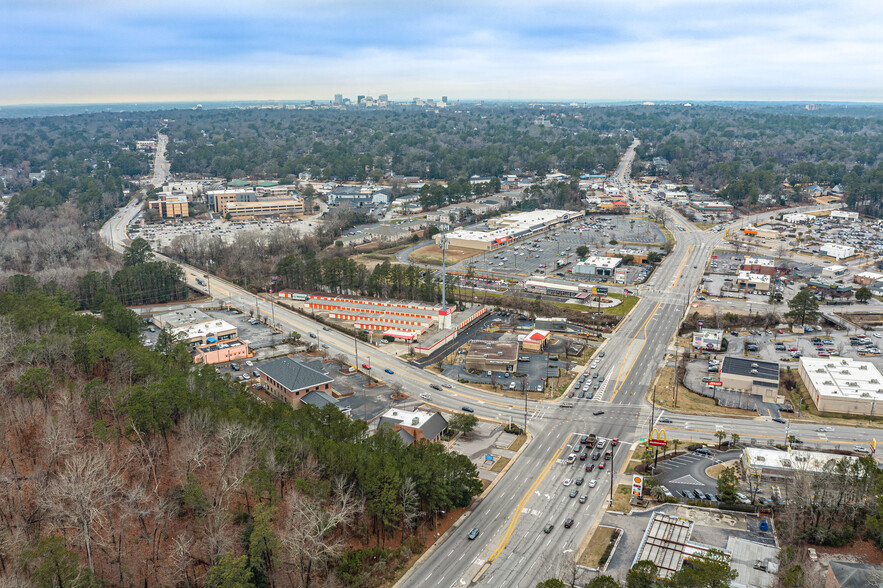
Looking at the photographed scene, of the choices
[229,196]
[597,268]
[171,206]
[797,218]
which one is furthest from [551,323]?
[171,206]

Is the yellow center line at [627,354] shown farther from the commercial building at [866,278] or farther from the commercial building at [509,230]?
the commercial building at [509,230]

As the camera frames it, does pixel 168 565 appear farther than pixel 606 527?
No

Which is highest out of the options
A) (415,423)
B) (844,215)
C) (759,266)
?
(844,215)

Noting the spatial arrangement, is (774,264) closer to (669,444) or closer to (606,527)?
(669,444)

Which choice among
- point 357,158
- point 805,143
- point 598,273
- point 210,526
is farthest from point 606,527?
point 805,143

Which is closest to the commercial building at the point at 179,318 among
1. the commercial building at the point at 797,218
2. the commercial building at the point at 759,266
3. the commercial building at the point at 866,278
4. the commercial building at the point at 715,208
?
the commercial building at the point at 759,266

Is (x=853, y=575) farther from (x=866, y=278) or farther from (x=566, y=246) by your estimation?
(x=566, y=246)
